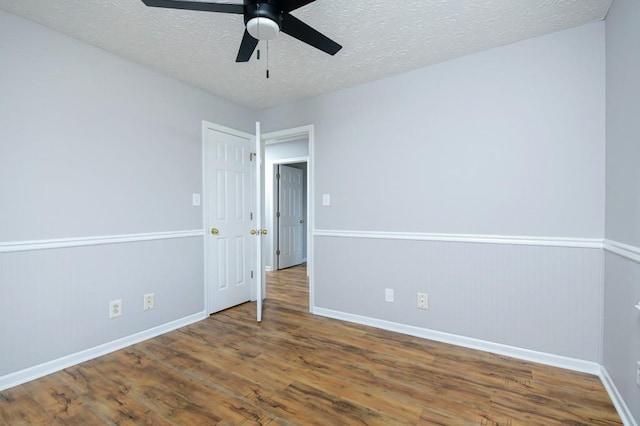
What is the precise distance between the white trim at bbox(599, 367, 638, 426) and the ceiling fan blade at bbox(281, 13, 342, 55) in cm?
259

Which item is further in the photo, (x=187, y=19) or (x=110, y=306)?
(x=110, y=306)

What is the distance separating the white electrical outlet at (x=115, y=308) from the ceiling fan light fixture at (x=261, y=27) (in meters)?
2.37

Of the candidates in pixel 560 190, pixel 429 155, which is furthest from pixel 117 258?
pixel 560 190

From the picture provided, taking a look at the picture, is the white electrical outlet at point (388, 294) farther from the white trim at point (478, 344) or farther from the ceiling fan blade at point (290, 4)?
the ceiling fan blade at point (290, 4)

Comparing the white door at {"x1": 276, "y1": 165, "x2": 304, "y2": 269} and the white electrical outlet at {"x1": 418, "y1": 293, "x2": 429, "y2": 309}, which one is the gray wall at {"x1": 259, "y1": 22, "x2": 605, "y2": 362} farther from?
the white door at {"x1": 276, "y1": 165, "x2": 304, "y2": 269}

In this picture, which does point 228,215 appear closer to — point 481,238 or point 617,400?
point 481,238

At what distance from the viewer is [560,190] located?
213 cm

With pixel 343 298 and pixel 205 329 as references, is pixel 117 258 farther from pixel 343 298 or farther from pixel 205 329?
pixel 343 298

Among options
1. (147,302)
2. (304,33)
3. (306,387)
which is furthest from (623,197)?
(147,302)

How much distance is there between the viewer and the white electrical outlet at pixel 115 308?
7.97 feet

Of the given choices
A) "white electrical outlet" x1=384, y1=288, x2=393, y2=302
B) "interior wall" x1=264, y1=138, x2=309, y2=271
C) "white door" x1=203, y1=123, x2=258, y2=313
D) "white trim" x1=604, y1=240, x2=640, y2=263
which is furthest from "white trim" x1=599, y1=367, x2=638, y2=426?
"interior wall" x1=264, y1=138, x2=309, y2=271

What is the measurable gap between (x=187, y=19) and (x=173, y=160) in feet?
4.41

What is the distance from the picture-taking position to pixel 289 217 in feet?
19.9

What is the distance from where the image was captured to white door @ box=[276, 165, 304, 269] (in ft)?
19.1
